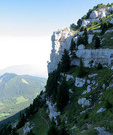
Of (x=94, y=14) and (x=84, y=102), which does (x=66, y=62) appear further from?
(x=94, y=14)

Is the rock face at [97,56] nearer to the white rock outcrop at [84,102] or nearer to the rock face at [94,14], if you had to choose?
the white rock outcrop at [84,102]

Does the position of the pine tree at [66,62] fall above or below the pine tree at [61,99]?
above

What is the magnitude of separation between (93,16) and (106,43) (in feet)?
281

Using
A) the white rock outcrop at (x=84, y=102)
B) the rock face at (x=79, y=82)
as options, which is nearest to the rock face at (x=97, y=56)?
the rock face at (x=79, y=82)

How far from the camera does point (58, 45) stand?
4094 inches

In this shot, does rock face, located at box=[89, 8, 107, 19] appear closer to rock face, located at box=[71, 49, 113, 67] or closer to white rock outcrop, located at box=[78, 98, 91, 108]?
rock face, located at box=[71, 49, 113, 67]

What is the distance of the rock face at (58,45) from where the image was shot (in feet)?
331

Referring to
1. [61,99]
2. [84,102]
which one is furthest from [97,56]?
[61,99]

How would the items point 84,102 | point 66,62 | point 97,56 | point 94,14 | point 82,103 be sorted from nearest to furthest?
point 84,102 → point 82,103 → point 97,56 → point 66,62 → point 94,14

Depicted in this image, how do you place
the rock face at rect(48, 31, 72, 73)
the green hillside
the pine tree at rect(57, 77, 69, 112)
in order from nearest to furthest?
the green hillside → the pine tree at rect(57, 77, 69, 112) → the rock face at rect(48, 31, 72, 73)

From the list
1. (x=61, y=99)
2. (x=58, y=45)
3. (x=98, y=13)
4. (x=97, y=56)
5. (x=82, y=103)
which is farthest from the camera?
(x=98, y=13)

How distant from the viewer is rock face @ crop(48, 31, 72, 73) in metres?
101

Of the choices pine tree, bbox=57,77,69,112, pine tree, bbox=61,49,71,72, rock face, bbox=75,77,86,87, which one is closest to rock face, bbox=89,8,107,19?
pine tree, bbox=61,49,71,72

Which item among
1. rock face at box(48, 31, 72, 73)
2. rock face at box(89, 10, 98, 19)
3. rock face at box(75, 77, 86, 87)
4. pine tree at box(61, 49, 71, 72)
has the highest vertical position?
rock face at box(89, 10, 98, 19)
